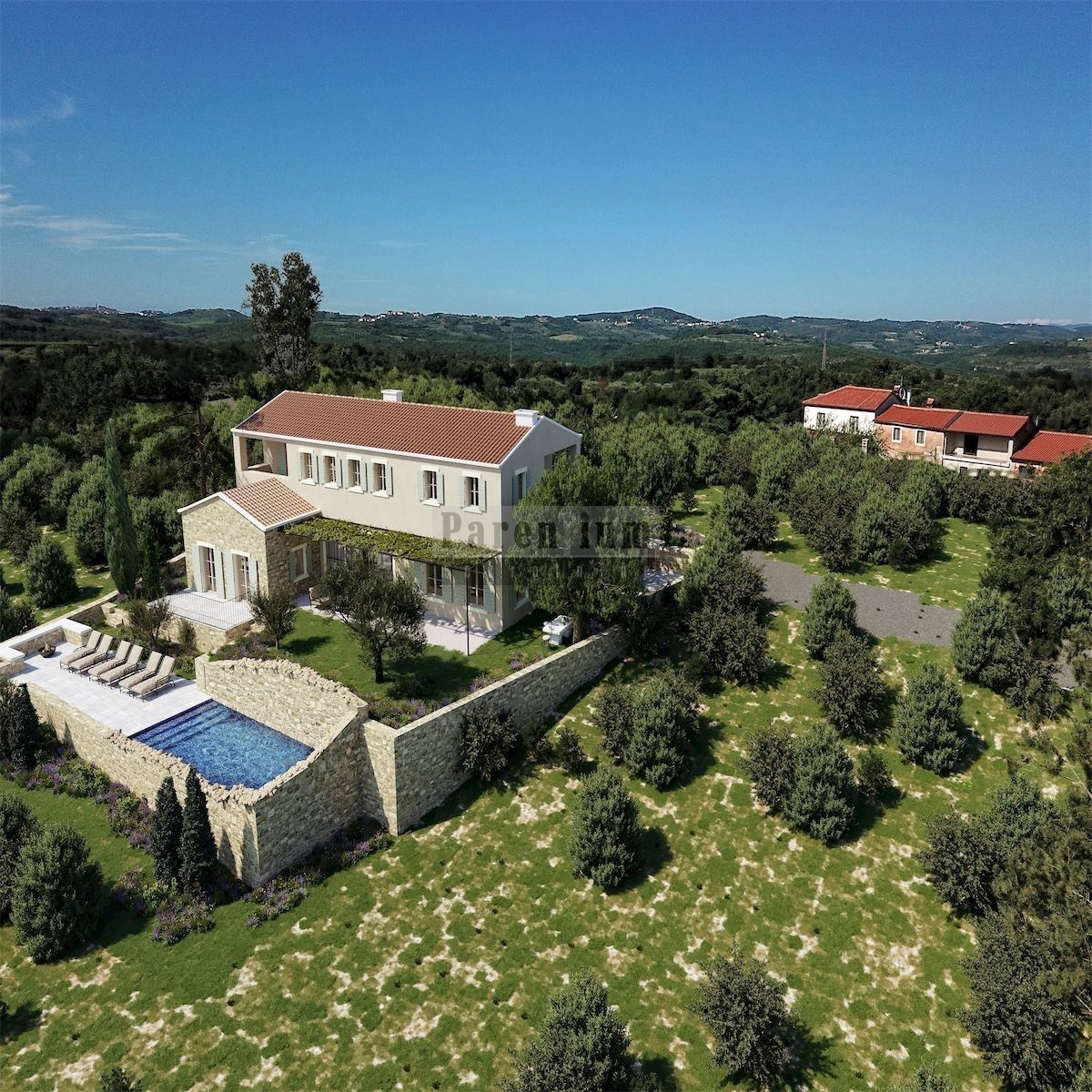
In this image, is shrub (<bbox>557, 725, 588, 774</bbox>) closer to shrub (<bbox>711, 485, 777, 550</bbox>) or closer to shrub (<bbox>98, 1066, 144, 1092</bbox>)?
shrub (<bbox>98, 1066, 144, 1092</bbox>)

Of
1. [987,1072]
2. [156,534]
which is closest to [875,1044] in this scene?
[987,1072]

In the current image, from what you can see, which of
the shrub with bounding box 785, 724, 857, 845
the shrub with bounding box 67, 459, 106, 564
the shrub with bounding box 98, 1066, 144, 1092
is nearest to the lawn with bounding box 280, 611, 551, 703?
the shrub with bounding box 785, 724, 857, 845

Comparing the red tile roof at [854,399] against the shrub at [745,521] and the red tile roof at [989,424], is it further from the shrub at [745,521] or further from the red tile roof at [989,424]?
the shrub at [745,521]

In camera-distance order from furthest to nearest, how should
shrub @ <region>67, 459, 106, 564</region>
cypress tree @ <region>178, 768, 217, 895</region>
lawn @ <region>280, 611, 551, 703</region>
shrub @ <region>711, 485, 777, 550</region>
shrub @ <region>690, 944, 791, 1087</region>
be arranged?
shrub @ <region>67, 459, 106, 564</region>
shrub @ <region>711, 485, 777, 550</region>
lawn @ <region>280, 611, 551, 703</region>
cypress tree @ <region>178, 768, 217, 895</region>
shrub @ <region>690, 944, 791, 1087</region>

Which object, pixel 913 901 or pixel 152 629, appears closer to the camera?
pixel 913 901

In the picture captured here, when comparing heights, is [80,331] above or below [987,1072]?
above

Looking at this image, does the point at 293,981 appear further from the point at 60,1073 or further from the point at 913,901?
the point at 913,901

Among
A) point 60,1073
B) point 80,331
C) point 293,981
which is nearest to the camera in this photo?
point 60,1073

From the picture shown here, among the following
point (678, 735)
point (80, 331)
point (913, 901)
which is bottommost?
point (913, 901)
